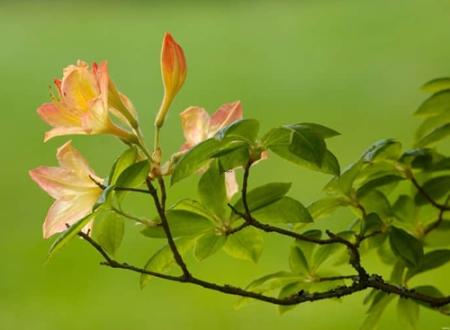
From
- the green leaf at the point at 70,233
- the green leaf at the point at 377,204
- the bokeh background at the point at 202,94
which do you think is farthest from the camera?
the bokeh background at the point at 202,94

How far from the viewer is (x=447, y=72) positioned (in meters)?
2.47

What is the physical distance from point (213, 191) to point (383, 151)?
0.16 m

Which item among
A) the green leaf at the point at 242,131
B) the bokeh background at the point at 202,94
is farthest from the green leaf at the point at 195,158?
the bokeh background at the point at 202,94

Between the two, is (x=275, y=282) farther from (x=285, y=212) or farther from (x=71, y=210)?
(x=71, y=210)

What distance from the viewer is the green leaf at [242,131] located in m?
0.58

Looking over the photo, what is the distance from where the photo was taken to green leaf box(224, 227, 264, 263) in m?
0.72

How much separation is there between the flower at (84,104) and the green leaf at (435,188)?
31cm

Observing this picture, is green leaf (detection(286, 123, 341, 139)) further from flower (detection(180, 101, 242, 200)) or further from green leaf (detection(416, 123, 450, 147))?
green leaf (detection(416, 123, 450, 147))

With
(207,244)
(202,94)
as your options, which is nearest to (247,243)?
(207,244)

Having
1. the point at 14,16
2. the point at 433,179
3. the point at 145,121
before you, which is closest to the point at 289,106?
the point at 145,121

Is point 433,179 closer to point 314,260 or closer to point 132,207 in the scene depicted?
point 314,260

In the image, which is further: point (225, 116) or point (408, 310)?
point (408, 310)

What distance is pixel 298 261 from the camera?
0.76m

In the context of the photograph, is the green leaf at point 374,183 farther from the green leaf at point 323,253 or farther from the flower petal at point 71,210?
the flower petal at point 71,210
